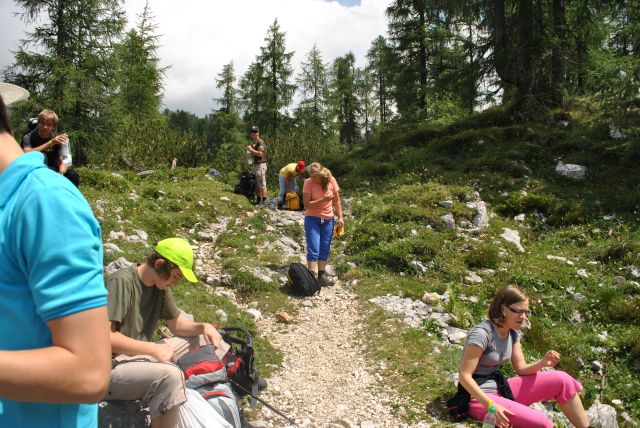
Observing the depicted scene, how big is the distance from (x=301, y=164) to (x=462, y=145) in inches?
283

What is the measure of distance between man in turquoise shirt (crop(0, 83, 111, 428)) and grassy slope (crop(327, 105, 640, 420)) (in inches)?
187

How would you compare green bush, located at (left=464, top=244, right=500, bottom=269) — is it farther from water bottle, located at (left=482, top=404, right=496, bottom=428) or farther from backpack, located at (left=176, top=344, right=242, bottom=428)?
backpack, located at (left=176, top=344, right=242, bottom=428)

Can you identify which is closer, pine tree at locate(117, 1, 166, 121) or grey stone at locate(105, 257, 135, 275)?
grey stone at locate(105, 257, 135, 275)

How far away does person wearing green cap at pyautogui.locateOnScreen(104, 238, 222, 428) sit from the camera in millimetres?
3658

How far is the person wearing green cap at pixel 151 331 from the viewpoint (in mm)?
3658

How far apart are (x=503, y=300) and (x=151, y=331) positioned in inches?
137

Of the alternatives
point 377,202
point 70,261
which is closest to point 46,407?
point 70,261

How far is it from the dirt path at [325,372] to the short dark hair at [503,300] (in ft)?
4.42

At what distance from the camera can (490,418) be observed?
4.52m

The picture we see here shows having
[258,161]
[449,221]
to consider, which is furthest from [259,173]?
[449,221]

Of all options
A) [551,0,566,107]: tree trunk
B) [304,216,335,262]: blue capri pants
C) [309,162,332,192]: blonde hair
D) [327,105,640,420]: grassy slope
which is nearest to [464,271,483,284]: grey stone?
[327,105,640,420]: grassy slope

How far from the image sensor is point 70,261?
114 cm

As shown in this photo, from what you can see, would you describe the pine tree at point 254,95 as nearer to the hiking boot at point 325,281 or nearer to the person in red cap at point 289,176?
the person in red cap at point 289,176

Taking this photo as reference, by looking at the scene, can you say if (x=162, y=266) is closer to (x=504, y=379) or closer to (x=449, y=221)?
(x=504, y=379)
